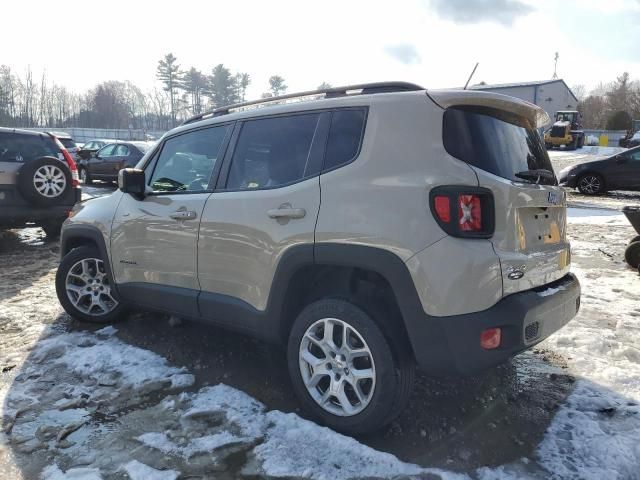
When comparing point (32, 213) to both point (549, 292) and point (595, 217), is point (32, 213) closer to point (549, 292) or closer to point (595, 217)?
point (549, 292)

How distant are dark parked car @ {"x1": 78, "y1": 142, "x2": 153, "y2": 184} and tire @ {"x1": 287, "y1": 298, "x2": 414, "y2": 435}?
606 inches

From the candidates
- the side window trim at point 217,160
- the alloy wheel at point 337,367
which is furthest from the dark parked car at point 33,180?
the alloy wheel at point 337,367

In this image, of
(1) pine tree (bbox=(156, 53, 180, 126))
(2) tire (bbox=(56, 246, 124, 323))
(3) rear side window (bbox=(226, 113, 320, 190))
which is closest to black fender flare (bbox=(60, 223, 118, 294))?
(2) tire (bbox=(56, 246, 124, 323))

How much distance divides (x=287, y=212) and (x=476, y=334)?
1239 mm

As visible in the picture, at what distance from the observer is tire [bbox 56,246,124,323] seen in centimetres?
450

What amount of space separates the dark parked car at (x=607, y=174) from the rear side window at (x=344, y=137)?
1296 centimetres

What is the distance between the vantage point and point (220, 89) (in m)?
73.4

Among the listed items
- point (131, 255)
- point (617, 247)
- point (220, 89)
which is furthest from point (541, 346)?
point (220, 89)

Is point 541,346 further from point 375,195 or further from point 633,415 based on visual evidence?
point 375,195

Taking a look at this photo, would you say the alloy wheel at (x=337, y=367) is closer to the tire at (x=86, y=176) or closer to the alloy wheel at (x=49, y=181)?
Result: the alloy wheel at (x=49, y=181)

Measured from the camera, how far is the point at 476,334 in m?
2.35

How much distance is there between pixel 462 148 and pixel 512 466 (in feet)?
5.36

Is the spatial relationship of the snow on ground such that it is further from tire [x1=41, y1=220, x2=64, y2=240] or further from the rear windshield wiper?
tire [x1=41, y1=220, x2=64, y2=240]

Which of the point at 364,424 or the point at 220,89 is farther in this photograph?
the point at 220,89
